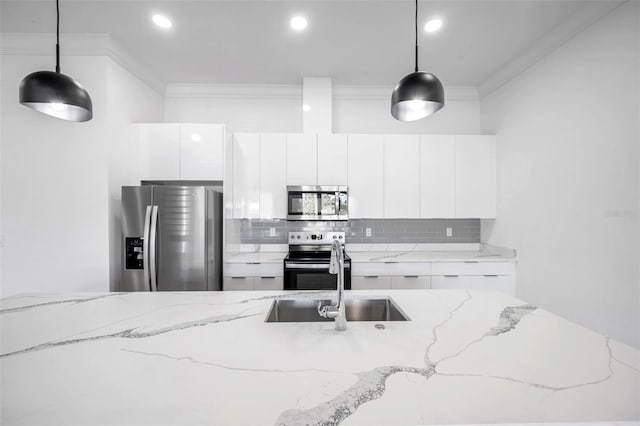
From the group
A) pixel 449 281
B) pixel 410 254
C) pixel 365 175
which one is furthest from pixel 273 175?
pixel 449 281

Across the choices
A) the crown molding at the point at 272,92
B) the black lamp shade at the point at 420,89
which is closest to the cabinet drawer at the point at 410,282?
the black lamp shade at the point at 420,89

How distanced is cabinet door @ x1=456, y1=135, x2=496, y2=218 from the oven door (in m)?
1.57

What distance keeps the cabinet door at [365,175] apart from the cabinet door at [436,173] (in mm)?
478

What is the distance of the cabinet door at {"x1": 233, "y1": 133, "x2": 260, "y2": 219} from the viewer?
320 cm

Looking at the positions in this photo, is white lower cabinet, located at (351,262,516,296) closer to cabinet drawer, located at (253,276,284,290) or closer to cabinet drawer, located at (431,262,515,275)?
cabinet drawer, located at (431,262,515,275)

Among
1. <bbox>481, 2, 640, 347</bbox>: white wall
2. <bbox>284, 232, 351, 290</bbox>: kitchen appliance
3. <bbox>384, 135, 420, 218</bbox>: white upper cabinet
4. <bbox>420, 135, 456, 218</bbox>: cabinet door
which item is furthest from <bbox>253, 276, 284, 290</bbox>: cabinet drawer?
<bbox>481, 2, 640, 347</bbox>: white wall

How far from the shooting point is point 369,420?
0.65m

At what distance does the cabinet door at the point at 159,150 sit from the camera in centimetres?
287

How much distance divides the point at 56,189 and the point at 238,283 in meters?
1.79

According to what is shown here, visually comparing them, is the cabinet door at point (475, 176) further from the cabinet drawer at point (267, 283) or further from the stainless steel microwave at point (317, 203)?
the cabinet drawer at point (267, 283)

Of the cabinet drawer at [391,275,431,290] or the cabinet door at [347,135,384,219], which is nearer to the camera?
the cabinet drawer at [391,275,431,290]

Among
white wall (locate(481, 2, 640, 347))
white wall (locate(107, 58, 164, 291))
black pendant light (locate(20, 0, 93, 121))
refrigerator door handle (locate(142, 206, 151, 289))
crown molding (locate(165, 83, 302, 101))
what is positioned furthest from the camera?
crown molding (locate(165, 83, 302, 101))

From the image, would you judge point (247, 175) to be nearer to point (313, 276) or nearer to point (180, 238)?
point (180, 238)

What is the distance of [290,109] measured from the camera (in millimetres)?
3564
